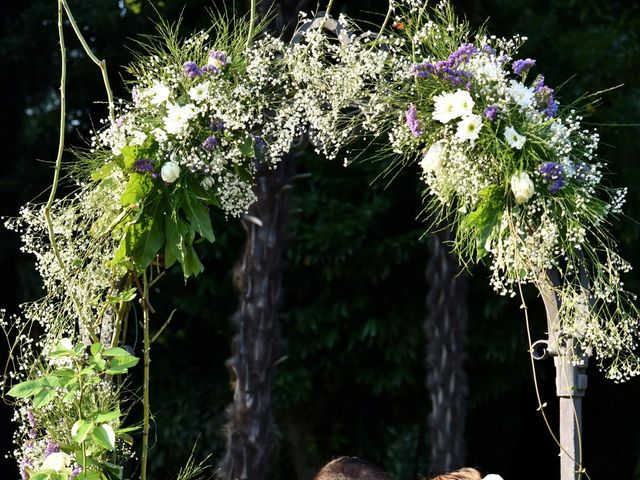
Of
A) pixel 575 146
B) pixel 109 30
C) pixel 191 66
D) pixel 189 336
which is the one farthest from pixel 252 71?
pixel 189 336

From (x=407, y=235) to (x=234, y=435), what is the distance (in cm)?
249

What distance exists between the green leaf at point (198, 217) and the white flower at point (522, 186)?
92cm

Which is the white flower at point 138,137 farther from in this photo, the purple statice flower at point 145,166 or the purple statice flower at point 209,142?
the purple statice flower at point 209,142

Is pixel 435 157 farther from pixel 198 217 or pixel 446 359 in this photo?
pixel 446 359

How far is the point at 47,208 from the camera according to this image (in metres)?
3.09

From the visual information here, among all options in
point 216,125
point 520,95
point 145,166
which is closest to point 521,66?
point 520,95

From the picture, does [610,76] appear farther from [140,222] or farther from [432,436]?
[140,222]

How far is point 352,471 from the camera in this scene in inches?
114

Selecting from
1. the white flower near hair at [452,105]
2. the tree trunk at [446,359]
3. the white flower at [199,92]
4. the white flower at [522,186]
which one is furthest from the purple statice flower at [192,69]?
the tree trunk at [446,359]

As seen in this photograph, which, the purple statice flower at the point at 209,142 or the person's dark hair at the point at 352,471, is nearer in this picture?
the person's dark hair at the point at 352,471

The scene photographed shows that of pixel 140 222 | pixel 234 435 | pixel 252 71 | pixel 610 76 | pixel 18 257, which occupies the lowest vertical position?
pixel 234 435

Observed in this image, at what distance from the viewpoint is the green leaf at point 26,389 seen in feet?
9.29

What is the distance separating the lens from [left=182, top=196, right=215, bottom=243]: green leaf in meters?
3.06

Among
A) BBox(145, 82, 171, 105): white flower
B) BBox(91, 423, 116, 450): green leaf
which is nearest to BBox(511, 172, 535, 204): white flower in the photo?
BBox(145, 82, 171, 105): white flower
